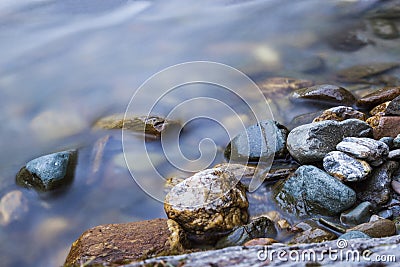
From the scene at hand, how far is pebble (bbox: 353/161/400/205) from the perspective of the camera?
3752 mm

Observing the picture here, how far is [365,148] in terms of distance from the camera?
393 cm

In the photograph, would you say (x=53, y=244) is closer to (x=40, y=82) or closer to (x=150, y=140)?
(x=150, y=140)

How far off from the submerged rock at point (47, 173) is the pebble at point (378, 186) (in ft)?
9.51

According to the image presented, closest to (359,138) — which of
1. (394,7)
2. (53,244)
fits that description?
(53,244)

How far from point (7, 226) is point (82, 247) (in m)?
1.15

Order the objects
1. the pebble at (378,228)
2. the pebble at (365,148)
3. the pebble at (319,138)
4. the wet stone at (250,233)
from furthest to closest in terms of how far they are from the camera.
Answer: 1. the pebble at (319,138)
2. the pebble at (365,148)
3. the wet stone at (250,233)
4. the pebble at (378,228)

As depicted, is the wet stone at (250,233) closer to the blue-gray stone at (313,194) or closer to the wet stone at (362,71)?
the blue-gray stone at (313,194)

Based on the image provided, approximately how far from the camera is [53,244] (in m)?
3.80

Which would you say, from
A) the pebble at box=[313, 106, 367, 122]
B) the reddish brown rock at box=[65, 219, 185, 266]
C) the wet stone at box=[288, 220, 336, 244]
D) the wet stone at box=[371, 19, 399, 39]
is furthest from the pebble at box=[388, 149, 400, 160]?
the wet stone at box=[371, 19, 399, 39]

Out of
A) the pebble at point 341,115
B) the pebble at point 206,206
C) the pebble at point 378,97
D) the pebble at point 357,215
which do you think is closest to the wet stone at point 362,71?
the pebble at point 378,97

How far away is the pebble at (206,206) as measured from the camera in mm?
3553

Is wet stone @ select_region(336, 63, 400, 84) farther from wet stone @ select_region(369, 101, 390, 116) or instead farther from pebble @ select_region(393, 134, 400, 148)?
pebble @ select_region(393, 134, 400, 148)

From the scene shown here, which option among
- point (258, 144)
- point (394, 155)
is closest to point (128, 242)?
point (258, 144)

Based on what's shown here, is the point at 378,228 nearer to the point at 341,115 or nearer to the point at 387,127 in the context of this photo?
the point at 387,127
